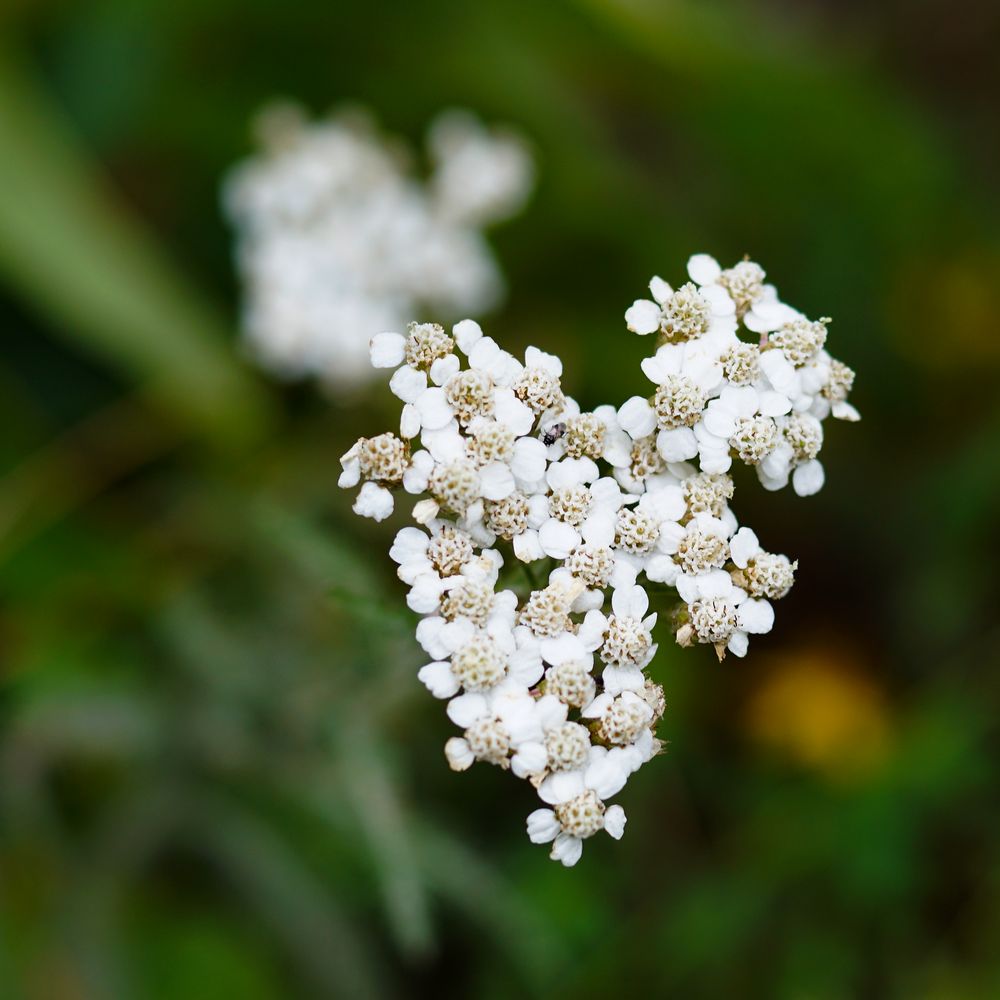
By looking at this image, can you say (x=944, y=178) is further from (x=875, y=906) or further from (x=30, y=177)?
(x=30, y=177)

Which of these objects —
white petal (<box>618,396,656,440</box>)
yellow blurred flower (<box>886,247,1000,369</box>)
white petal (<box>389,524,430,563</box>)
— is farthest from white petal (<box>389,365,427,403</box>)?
yellow blurred flower (<box>886,247,1000,369</box>)

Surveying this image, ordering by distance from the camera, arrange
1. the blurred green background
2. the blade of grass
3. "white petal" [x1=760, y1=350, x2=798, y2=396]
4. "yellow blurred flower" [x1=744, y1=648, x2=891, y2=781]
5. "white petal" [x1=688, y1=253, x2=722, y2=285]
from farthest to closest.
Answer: "yellow blurred flower" [x1=744, y1=648, x2=891, y2=781], the blade of grass, the blurred green background, "white petal" [x1=688, y1=253, x2=722, y2=285], "white petal" [x1=760, y1=350, x2=798, y2=396]

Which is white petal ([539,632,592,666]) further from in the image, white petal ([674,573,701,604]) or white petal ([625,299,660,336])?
white petal ([625,299,660,336])

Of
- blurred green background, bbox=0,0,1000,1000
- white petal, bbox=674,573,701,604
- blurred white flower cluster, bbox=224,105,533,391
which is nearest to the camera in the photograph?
white petal, bbox=674,573,701,604

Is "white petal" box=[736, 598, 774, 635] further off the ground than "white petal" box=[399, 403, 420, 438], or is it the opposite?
"white petal" box=[736, 598, 774, 635]

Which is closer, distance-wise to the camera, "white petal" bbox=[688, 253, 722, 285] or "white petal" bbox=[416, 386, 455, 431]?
"white petal" bbox=[416, 386, 455, 431]

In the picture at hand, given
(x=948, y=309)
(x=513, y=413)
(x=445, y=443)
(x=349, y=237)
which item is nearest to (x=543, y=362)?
(x=513, y=413)
